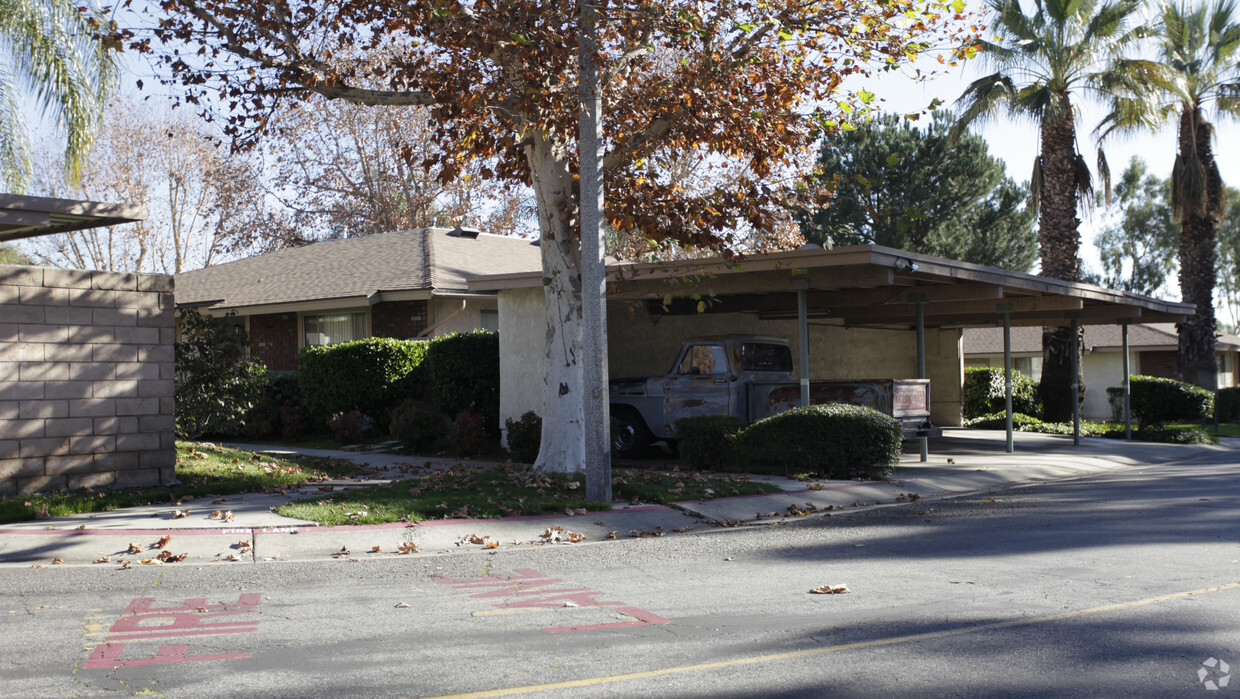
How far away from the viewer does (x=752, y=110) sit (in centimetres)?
1306

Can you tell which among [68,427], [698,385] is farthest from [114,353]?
[698,385]

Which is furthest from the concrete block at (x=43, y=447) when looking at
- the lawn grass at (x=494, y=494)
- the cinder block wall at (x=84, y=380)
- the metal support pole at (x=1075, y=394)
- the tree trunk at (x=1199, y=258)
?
the tree trunk at (x=1199, y=258)

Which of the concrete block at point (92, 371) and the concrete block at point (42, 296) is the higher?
the concrete block at point (42, 296)

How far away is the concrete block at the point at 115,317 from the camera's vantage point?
37.3ft

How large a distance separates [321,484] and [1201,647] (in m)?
10.2

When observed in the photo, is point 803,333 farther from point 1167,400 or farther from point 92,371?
point 1167,400

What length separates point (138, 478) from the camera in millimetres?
11672

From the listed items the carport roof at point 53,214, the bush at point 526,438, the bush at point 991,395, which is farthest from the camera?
the bush at point 991,395

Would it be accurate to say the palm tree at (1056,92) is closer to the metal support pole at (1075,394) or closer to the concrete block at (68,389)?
the metal support pole at (1075,394)

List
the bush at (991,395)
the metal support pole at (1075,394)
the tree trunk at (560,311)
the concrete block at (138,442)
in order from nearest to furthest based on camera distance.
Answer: the concrete block at (138,442) < the tree trunk at (560,311) < the metal support pole at (1075,394) < the bush at (991,395)

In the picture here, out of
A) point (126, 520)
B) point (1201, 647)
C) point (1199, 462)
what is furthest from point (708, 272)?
point (1199, 462)

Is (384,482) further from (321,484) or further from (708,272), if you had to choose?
(708,272)

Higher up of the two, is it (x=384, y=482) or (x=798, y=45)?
(x=798, y=45)

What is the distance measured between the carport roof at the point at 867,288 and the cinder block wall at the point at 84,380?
600 cm
